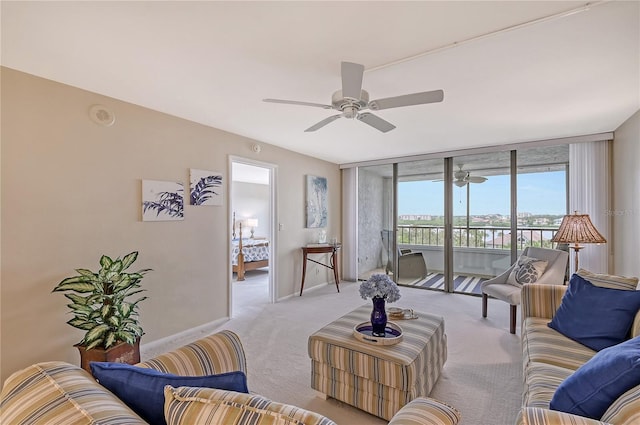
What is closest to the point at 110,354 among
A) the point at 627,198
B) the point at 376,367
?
the point at 376,367

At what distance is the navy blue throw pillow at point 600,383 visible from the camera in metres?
0.96

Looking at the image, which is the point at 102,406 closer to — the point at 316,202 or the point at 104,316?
the point at 104,316

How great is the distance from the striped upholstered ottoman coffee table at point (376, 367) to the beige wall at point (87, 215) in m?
1.87

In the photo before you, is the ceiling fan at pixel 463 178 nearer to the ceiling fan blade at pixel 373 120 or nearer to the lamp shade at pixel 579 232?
the lamp shade at pixel 579 232

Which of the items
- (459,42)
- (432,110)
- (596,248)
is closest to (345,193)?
(432,110)

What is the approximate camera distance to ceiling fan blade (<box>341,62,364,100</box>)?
65.6 inches

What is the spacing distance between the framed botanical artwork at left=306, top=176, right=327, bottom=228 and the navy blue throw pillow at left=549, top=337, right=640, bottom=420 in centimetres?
416

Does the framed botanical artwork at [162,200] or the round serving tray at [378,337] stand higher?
the framed botanical artwork at [162,200]

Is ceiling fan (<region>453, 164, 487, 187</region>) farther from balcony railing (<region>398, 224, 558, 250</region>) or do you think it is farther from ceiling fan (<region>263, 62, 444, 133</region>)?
ceiling fan (<region>263, 62, 444, 133</region>)

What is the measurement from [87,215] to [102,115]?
0.88m

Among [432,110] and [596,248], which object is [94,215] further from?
[596,248]

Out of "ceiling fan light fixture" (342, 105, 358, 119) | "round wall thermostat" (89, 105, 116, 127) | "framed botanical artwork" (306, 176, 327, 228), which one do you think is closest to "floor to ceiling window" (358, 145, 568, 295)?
"framed botanical artwork" (306, 176, 327, 228)

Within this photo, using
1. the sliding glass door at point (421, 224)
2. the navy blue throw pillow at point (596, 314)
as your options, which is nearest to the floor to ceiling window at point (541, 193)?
the sliding glass door at point (421, 224)

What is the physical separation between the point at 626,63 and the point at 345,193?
167 inches
